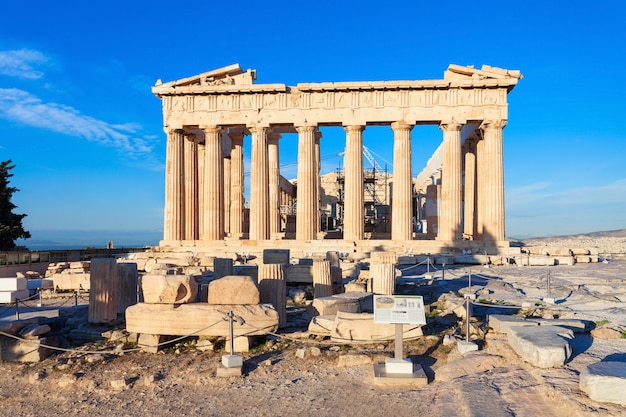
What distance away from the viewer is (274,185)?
110ft

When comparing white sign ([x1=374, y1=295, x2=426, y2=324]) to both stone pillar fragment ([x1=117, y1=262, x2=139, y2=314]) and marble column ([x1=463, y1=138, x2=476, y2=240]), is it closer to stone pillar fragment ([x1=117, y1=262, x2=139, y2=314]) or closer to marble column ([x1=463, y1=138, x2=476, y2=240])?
stone pillar fragment ([x1=117, y1=262, x2=139, y2=314])

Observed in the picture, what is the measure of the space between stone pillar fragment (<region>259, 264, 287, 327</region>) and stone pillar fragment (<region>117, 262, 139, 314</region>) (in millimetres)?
3800

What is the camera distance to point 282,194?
157ft

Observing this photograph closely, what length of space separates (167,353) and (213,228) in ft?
68.2

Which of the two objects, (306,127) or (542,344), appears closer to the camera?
(542,344)

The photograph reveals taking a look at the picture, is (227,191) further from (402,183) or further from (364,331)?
(364,331)

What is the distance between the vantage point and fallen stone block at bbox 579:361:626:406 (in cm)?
588

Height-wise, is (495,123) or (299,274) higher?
(495,123)

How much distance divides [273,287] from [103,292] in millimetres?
4019

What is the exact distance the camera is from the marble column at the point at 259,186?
29359 millimetres

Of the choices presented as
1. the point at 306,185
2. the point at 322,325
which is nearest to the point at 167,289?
the point at 322,325

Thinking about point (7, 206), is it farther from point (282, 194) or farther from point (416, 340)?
point (416, 340)

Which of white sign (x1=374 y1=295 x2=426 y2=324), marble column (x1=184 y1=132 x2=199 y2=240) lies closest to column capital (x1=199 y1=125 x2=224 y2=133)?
marble column (x1=184 y1=132 x2=199 y2=240)

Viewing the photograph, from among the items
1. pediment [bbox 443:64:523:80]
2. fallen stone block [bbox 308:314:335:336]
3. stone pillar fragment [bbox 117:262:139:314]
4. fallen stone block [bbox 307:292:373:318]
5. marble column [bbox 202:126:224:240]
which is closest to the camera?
fallen stone block [bbox 308:314:335:336]
